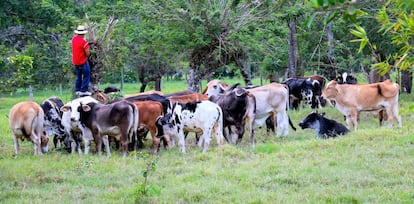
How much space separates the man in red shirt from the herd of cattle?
1.52ft

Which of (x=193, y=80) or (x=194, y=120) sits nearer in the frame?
(x=194, y=120)

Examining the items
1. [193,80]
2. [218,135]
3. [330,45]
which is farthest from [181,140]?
[330,45]

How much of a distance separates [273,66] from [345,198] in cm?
1283

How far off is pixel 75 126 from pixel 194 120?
2426 mm

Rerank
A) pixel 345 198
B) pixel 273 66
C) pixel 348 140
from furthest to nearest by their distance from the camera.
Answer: pixel 273 66 → pixel 348 140 → pixel 345 198

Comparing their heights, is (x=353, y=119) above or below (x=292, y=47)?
below

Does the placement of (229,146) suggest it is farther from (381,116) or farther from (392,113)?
(381,116)

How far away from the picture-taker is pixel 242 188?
7730 millimetres

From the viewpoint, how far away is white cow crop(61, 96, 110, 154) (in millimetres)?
11320

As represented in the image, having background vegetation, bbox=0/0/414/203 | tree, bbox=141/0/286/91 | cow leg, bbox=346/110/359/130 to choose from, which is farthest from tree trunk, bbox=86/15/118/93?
cow leg, bbox=346/110/359/130

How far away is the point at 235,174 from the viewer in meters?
8.55

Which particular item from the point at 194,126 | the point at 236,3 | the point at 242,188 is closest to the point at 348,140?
the point at 194,126

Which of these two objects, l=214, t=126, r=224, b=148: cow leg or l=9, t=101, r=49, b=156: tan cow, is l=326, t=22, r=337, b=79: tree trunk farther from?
l=9, t=101, r=49, b=156: tan cow

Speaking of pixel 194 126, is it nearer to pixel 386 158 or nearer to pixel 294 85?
pixel 386 158
